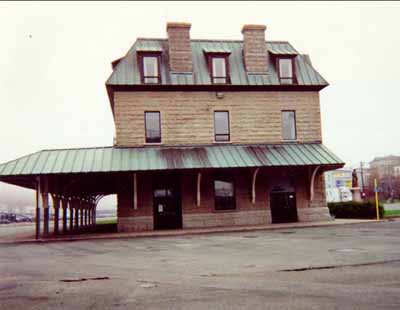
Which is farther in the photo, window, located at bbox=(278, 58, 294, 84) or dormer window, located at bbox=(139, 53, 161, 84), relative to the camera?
window, located at bbox=(278, 58, 294, 84)


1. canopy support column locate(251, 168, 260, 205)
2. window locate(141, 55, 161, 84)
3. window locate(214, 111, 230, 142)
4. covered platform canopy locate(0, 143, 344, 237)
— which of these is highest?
window locate(141, 55, 161, 84)

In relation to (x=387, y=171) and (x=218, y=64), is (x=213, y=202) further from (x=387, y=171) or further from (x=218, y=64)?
(x=387, y=171)

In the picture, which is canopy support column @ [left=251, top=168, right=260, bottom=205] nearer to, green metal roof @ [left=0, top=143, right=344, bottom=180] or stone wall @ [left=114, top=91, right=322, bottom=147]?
green metal roof @ [left=0, top=143, right=344, bottom=180]

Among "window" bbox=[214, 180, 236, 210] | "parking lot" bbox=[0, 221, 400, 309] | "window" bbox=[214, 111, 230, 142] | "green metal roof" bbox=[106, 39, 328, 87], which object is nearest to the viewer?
"parking lot" bbox=[0, 221, 400, 309]

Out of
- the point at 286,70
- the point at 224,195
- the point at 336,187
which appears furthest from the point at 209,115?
the point at 336,187

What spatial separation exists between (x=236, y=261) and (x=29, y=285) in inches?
195

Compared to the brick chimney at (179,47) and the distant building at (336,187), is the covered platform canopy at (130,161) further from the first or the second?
the distant building at (336,187)

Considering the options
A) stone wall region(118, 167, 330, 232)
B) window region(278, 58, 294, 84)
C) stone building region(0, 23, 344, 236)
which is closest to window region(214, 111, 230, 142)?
stone building region(0, 23, 344, 236)

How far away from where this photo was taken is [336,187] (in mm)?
98438

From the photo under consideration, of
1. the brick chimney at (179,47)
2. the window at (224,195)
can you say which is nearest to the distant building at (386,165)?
the window at (224,195)

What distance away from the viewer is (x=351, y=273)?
29.3ft

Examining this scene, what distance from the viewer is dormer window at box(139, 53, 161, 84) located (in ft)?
87.8

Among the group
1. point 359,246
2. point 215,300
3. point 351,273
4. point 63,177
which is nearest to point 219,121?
point 63,177

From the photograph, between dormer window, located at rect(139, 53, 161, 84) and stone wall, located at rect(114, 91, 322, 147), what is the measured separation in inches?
33.5
